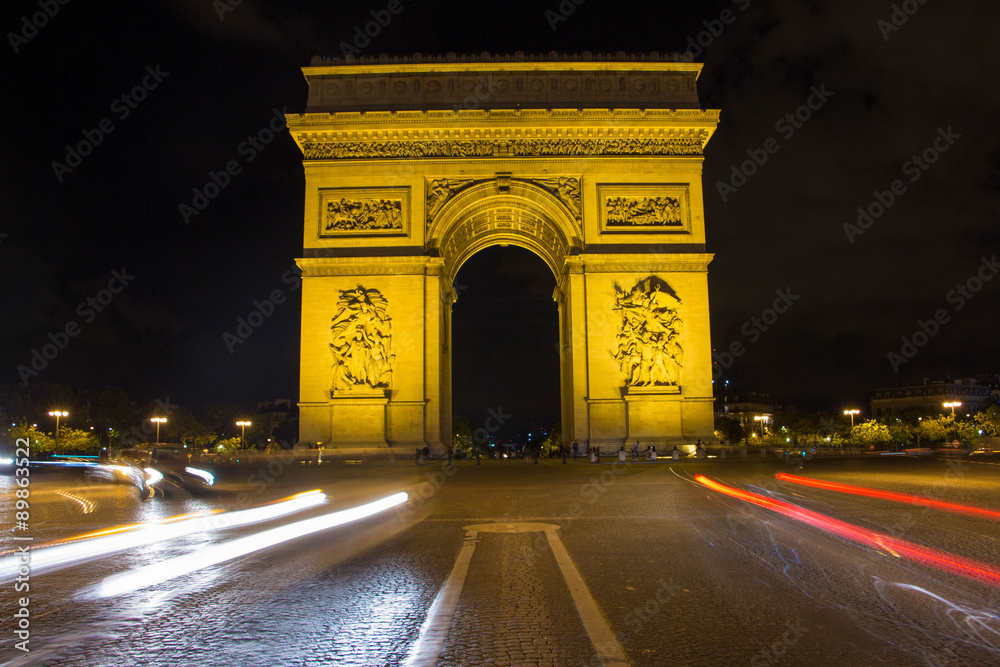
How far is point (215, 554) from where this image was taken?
250 inches

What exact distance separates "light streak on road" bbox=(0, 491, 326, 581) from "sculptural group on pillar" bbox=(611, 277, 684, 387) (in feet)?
59.6

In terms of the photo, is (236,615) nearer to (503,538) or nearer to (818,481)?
(503,538)

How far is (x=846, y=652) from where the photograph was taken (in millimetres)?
3357

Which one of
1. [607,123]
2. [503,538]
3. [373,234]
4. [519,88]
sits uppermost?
[519,88]

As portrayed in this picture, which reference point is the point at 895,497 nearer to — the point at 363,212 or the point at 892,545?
the point at 892,545

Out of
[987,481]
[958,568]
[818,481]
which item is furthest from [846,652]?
[987,481]

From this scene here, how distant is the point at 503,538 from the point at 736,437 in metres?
75.6

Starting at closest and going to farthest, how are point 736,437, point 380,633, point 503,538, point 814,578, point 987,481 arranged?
1. point 380,633
2. point 814,578
3. point 503,538
4. point 987,481
5. point 736,437

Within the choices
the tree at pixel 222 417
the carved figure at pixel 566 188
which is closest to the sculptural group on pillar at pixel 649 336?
the carved figure at pixel 566 188

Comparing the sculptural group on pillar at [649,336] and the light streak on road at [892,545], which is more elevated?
the sculptural group on pillar at [649,336]

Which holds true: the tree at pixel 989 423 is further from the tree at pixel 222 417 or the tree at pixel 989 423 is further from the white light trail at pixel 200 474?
the tree at pixel 222 417

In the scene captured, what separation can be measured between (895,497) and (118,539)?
1047cm

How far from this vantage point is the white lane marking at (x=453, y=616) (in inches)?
133

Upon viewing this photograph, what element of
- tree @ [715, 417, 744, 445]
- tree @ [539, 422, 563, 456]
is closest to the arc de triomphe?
tree @ [539, 422, 563, 456]
